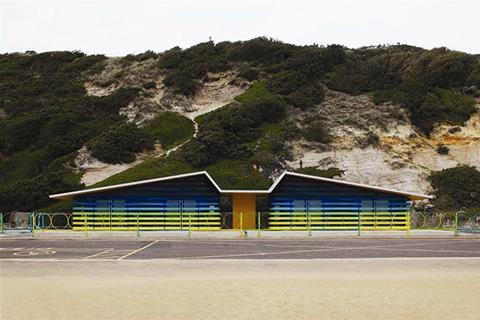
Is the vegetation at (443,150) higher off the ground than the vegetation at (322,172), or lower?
higher

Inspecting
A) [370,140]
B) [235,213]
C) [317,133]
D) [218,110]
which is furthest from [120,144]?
[370,140]

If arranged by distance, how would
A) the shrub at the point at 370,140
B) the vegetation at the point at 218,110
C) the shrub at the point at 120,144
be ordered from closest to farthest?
1. the vegetation at the point at 218,110
2. the shrub at the point at 370,140
3. the shrub at the point at 120,144

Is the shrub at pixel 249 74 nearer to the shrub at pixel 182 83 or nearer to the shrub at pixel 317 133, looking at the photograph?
the shrub at pixel 182 83

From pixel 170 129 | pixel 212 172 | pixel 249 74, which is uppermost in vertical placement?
pixel 249 74

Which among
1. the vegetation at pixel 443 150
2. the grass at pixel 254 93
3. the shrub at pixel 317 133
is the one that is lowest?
the vegetation at pixel 443 150

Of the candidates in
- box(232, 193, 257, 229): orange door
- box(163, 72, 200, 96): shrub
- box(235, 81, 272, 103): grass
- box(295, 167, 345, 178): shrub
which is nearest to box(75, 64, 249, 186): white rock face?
box(163, 72, 200, 96): shrub

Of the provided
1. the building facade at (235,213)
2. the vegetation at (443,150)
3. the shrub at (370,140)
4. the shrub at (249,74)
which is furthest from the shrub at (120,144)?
the vegetation at (443,150)

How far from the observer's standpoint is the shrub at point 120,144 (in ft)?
162

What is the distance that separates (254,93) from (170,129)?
1195 centimetres

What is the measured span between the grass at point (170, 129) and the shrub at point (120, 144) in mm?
1440

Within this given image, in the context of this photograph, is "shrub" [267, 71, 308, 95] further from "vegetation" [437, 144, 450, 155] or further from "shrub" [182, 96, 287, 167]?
"vegetation" [437, 144, 450, 155]

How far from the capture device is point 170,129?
183 ft

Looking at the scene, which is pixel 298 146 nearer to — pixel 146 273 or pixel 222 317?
pixel 146 273

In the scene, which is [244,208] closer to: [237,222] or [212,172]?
[237,222]
